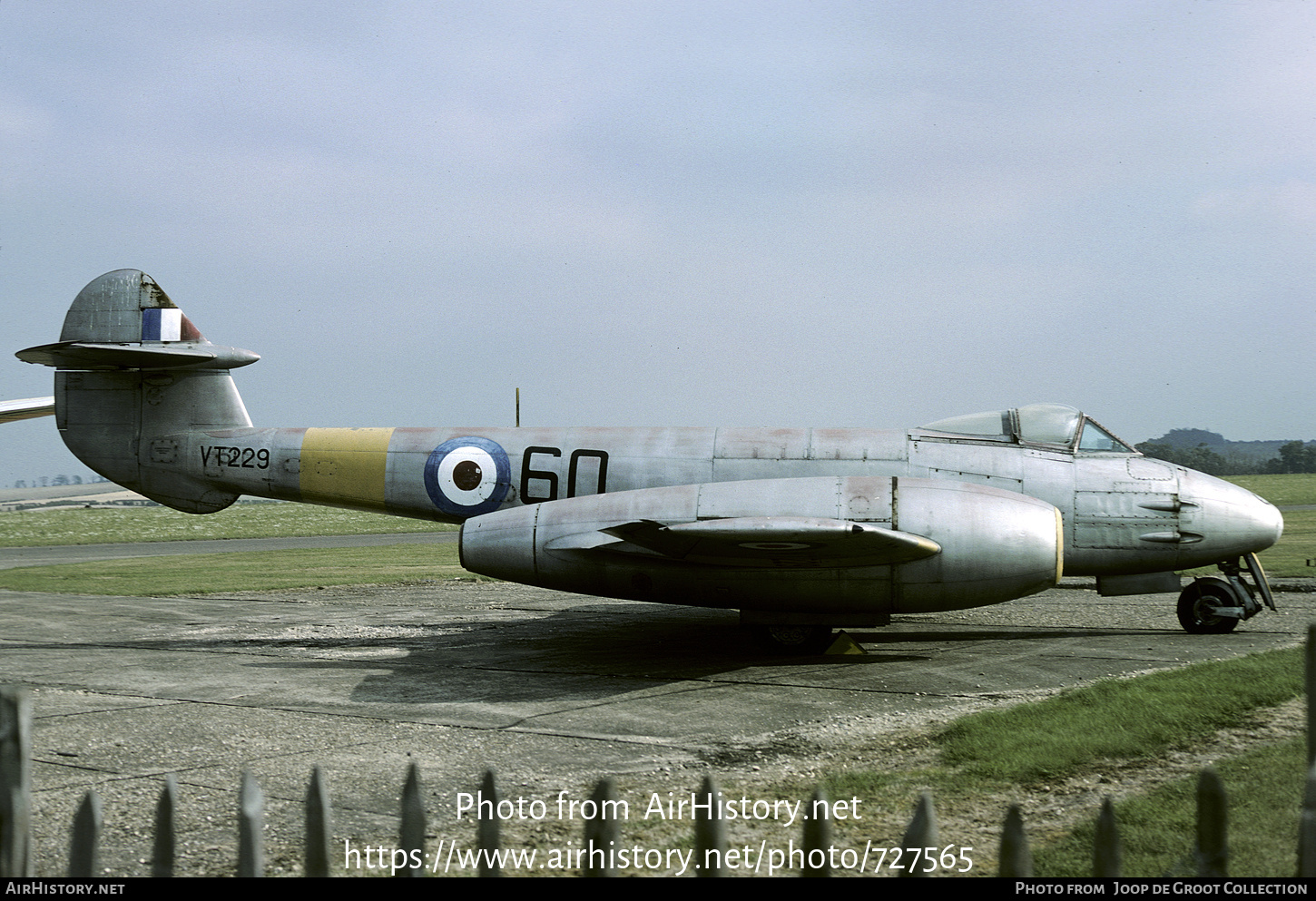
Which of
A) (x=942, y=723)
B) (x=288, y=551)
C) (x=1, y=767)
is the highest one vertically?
(x=1, y=767)

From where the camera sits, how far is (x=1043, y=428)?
455 inches

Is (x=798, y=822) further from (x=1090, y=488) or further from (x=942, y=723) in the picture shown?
(x=1090, y=488)

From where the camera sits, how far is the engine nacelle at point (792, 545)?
9.52 meters

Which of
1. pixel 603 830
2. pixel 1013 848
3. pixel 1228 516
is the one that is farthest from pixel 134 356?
pixel 1228 516

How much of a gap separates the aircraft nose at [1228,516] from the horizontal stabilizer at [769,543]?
153 inches

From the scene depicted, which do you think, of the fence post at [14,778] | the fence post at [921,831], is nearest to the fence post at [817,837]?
the fence post at [921,831]

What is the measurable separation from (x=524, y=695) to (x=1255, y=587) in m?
9.50

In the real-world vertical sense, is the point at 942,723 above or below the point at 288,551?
above

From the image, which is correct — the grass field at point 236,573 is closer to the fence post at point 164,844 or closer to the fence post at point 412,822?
the fence post at point 164,844

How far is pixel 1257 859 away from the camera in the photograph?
4.09m

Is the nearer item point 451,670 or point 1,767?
point 1,767

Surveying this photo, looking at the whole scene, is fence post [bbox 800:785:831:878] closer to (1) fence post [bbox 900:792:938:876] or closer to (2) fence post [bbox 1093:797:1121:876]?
(1) fence post [bbox 900:792:938:876]
